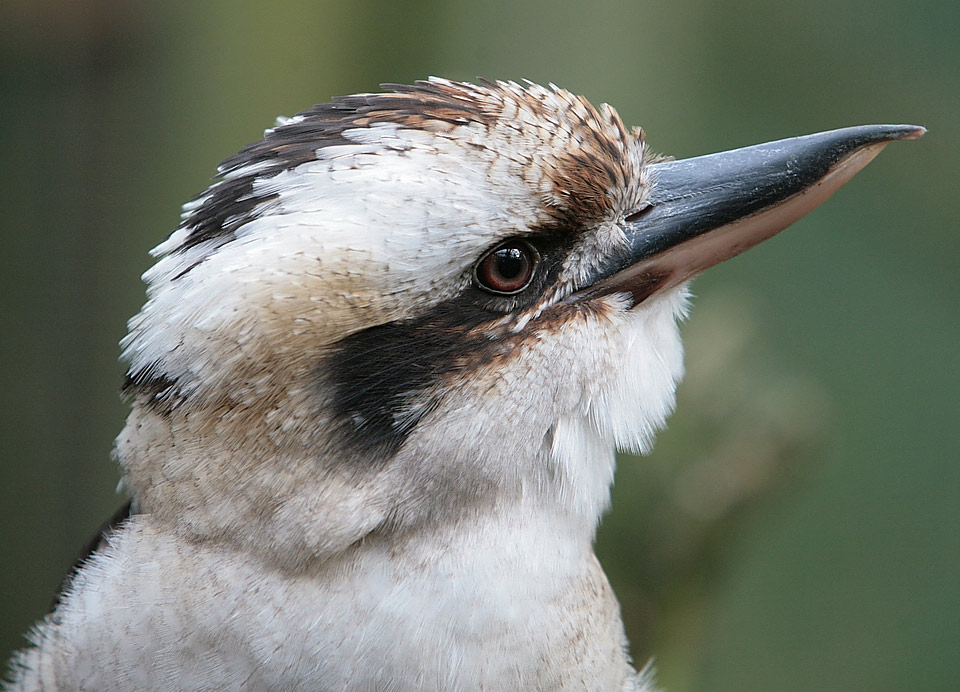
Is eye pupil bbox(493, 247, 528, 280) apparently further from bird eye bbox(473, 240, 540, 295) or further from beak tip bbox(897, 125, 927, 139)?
beak tip bbox(897, 125, 927, 139)

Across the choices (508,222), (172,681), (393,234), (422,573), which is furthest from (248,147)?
(172,681)

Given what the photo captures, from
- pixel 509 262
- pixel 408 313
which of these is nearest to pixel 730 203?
pixel 509 262

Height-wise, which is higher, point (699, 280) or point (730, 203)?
point (730, 203)

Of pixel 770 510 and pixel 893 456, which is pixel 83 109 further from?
pixel 893 456

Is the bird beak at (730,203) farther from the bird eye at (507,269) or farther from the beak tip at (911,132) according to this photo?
the bird eye at (507,269)

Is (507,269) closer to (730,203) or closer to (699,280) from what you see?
(730,203)

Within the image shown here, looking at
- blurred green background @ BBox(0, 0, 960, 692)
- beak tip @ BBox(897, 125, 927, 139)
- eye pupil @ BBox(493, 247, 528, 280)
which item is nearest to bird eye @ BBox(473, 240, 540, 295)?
eye pupil @ BBox(493, 247, 528, 280)

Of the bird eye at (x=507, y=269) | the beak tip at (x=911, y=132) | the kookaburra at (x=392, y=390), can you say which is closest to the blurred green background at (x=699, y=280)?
the beak tip at (x=911, y=132)
